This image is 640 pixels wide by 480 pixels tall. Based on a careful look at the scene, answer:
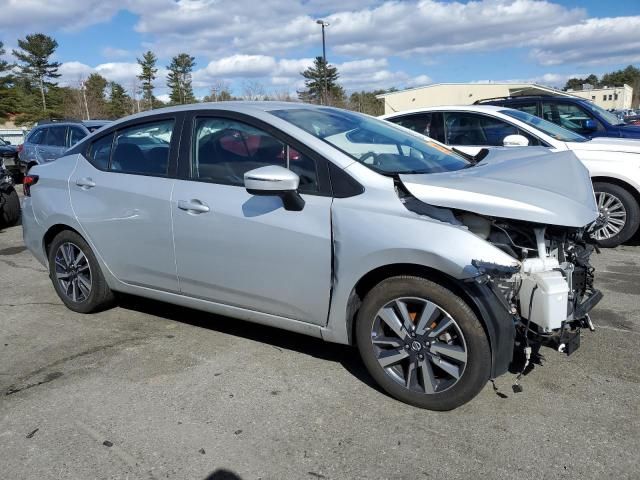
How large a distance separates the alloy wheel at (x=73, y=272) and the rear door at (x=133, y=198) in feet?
0.98

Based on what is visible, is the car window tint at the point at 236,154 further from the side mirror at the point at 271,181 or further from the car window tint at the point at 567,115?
the car window tint at the point at 567,115

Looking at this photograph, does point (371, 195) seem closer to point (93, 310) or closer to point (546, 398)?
point (546, 398)

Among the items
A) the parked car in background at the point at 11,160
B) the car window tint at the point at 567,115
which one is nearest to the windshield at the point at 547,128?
the car window tint at the point at 567,115

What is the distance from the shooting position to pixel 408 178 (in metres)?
3.13

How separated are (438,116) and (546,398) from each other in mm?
5208

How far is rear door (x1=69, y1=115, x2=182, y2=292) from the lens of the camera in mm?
3889

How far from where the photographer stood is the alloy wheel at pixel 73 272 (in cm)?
455

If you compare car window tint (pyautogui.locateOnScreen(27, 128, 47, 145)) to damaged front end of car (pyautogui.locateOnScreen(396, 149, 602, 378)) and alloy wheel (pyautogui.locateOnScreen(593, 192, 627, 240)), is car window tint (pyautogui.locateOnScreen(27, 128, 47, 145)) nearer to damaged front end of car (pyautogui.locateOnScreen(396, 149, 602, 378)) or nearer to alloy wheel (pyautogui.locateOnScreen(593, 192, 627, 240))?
alloy wheel (pyautogui.locateOnScreen(593, 192, 627, 240))

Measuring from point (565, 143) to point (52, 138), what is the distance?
11628mm

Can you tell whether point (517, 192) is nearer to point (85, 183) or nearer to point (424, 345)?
point (424, 345)

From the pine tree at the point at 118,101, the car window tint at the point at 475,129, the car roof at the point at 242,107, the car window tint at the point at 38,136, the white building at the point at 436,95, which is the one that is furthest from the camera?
the pine tree at the point at 118,101

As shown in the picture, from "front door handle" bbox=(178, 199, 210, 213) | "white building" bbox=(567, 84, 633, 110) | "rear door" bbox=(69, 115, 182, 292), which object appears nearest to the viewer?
"front door handle" bbox=(178, 199, 210, 213)

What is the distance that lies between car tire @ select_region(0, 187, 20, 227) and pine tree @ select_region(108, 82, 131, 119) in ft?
173

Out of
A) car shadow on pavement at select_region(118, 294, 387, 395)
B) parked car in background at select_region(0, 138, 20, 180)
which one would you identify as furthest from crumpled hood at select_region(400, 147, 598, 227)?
parked car in background at select_region(0, 138, 20, 180)
